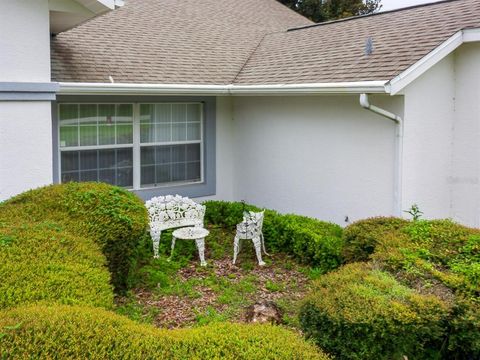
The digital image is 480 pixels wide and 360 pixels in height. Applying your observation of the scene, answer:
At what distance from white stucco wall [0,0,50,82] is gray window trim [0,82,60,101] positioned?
3.1 inches

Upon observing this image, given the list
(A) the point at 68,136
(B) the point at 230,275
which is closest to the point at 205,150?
(A) the point at 68,136

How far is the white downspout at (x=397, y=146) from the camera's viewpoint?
26.7 feet

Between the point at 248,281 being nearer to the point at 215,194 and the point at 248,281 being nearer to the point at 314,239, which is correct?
the point at 314,239

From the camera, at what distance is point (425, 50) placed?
829cm

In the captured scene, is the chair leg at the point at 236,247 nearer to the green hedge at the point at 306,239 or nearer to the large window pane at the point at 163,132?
the green hedge at the point at 306,239

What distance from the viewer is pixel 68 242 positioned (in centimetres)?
542

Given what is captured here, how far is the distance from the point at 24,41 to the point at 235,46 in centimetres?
619

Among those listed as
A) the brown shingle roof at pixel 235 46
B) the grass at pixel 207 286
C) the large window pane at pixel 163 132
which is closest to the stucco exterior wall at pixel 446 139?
the brown shingle roof at pixel 235 46

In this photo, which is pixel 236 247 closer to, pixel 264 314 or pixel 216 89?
pixel 264 314

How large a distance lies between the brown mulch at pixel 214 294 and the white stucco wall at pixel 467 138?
121 inches

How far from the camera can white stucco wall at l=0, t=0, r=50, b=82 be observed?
741cm

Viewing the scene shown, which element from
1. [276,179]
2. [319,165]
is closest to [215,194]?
[276,179]

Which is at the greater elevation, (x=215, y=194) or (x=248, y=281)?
(x=215, y=194)

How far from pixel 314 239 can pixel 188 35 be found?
6.52 meters
